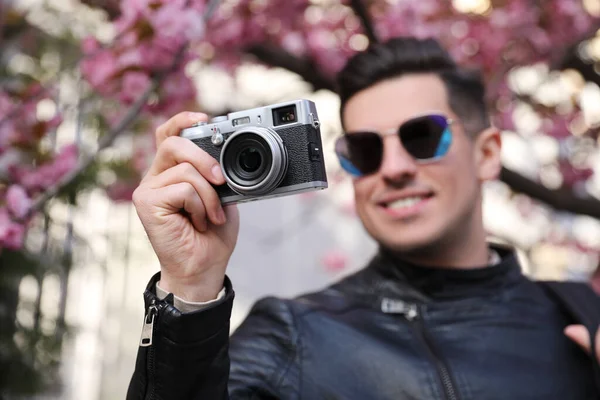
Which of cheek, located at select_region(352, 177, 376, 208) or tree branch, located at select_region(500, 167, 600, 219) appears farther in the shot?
tree branch, located at select_region(500, 167, 600, 219)

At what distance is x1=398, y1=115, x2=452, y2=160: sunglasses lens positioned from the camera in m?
1.71

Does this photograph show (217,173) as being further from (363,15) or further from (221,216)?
(363,15)

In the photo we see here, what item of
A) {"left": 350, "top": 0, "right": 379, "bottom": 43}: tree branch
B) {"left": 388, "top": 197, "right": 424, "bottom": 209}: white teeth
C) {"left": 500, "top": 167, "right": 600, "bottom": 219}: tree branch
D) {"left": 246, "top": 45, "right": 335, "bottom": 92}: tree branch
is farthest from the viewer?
{"left": 500, "top": 167, "right": 600, "bottom": 219}: tree branch

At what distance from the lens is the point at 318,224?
26.3 feet

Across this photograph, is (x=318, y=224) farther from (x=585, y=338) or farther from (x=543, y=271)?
(x=585, y=338)

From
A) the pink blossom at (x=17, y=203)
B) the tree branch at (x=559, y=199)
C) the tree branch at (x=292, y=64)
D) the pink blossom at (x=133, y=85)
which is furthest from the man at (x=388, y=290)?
the tree branch at (x=559, y=199)

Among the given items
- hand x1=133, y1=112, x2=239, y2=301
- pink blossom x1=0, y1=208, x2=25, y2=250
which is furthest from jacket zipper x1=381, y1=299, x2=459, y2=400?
pink blossom x1=0, y1=208, x2=25, y2=250

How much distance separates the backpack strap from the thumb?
0.01m

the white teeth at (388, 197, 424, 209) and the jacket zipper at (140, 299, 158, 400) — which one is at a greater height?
the white teeth at (388, 197, 424, 209)

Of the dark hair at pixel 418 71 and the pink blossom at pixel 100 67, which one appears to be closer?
the dark hair at pixel 418 71

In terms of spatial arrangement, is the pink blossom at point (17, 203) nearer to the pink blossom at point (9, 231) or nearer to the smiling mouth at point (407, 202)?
the pink blossom at point (9, 231)

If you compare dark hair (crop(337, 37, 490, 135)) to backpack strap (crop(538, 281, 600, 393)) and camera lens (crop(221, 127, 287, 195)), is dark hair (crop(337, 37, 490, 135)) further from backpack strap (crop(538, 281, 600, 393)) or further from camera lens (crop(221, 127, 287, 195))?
camera lens (crop(221, 127, 287, 195))

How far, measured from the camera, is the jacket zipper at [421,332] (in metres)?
1.47

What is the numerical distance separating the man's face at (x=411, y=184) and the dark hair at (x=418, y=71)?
0.16 ft
